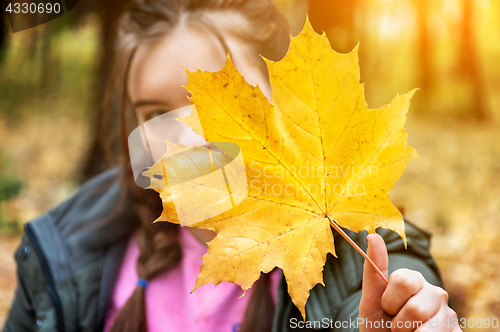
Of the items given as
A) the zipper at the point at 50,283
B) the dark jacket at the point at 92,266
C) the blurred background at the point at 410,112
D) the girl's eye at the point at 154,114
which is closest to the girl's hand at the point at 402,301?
the dark jacket at the point at 92,266

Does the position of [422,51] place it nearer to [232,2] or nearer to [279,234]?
[232,2]

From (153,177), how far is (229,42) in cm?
64

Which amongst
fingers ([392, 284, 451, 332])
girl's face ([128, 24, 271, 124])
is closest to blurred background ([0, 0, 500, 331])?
girl's face ([128, 24, 271, 124])

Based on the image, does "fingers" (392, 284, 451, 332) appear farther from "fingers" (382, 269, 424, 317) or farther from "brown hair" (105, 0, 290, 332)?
"brown hair" (105, 0, 290, 332)

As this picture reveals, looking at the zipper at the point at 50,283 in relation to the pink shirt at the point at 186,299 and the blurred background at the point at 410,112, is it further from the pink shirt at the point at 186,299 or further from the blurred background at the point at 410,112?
the blurred background at the point at 410,112

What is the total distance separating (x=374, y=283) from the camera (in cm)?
45

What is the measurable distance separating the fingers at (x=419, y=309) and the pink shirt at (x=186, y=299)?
58 cm

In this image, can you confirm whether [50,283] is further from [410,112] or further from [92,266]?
[410,112]

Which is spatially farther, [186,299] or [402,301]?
[186,299]

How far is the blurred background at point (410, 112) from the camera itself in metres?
2.43

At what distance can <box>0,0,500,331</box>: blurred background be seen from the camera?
2.43 m

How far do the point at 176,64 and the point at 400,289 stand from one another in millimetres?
730

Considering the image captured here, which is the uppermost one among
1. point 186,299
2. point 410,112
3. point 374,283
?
point 374,283

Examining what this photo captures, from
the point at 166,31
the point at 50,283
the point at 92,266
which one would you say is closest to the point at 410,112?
the point at 166,31
